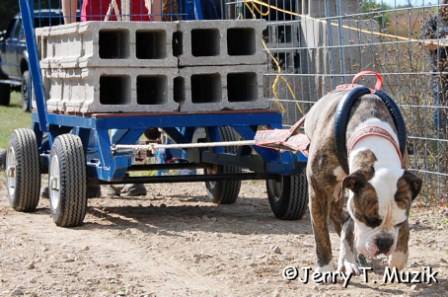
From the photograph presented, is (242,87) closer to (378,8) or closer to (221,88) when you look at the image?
(221,88)

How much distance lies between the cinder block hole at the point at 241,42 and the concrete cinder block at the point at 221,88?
19 cm

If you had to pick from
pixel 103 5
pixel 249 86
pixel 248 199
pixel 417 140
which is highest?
pixel 103 5

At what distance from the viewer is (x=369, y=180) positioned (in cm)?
517

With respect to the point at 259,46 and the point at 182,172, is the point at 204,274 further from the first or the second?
the point at 182,172

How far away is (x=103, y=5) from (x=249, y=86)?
162 centimetres

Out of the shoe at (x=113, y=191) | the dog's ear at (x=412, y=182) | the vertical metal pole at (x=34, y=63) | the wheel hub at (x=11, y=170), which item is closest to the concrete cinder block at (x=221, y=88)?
the vertical metal pole at (x=34, y=63)

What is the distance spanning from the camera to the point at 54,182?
28.1 ft

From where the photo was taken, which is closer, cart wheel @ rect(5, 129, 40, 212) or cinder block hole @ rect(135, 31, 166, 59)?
cinder block hole @ rect(135, 31, 166, 59)

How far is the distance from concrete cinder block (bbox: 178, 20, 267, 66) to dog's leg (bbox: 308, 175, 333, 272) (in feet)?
8.65

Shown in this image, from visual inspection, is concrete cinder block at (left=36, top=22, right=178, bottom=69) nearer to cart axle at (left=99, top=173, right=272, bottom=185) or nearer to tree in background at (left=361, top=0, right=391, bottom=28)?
cart axle at (left=99, top=173, right=272, bottom=185)

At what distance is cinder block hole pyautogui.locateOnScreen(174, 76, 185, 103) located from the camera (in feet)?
28.1

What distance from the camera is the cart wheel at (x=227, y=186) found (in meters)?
9.91

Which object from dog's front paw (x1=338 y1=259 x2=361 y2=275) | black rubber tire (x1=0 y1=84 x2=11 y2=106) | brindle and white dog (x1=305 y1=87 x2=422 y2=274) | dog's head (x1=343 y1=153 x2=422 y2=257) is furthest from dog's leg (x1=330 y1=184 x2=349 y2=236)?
black rubber tire (x1=0 y1=84 x2=11 y2=106)

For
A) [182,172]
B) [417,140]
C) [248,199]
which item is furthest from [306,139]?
[182,172]
